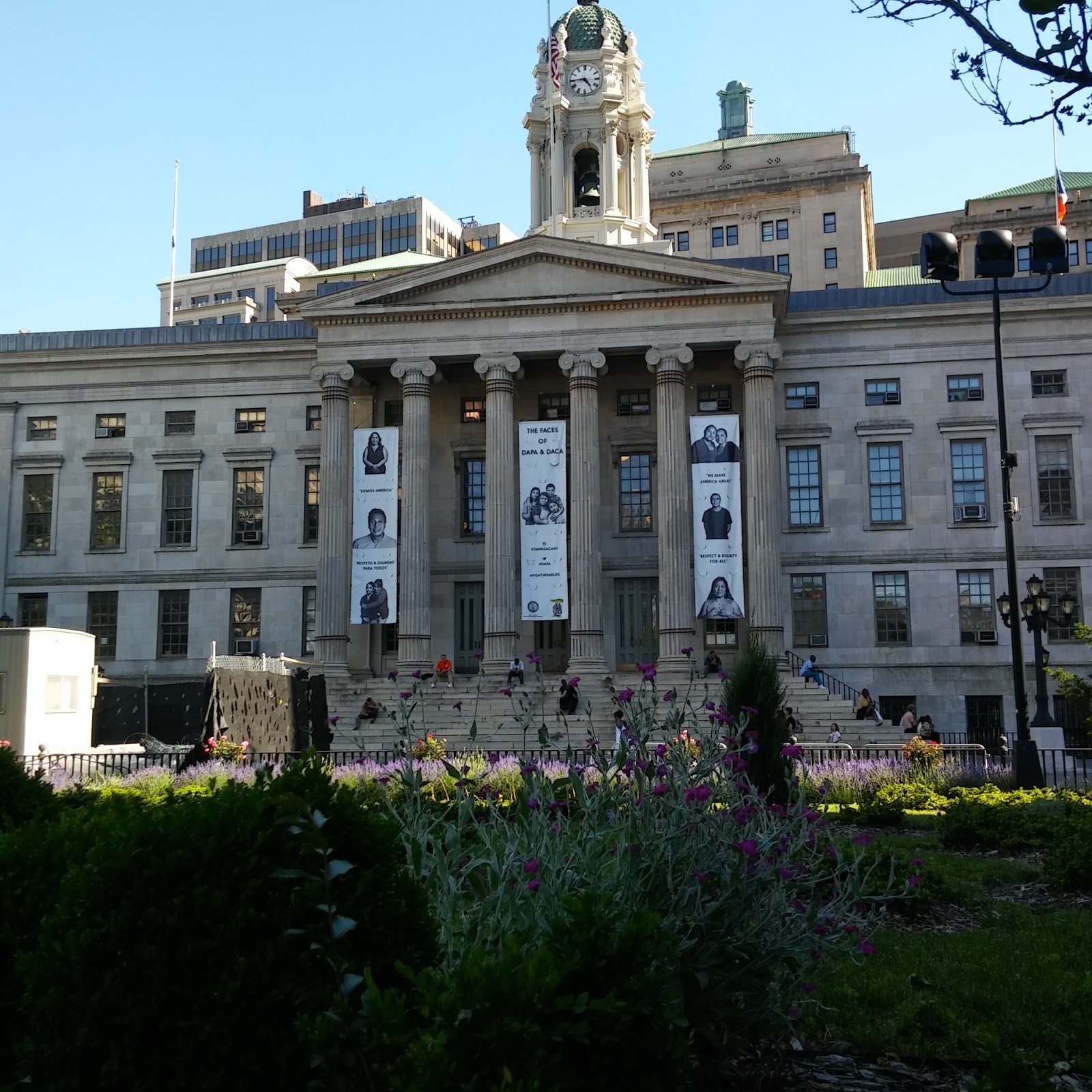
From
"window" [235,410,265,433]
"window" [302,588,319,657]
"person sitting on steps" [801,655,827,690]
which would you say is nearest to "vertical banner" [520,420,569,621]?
"person sitting on steps" [801,655,827,690]


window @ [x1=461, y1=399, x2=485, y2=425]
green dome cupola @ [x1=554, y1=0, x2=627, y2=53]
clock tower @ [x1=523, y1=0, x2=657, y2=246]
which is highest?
green dome cupola @ [x1=554, y1=0, x2=627, y2=53]

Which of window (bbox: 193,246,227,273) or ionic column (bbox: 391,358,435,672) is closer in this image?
ionic column (bbox: 391,358,435,672)

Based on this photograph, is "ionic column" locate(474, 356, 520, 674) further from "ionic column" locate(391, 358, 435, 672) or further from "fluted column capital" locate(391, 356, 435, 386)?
"ionic column" locate(391, 358, 435, 672)

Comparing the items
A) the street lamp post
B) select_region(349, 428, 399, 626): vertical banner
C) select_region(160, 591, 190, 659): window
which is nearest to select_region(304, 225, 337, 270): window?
select_region(160, 591, 190, 659): window

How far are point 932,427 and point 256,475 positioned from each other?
27993mm

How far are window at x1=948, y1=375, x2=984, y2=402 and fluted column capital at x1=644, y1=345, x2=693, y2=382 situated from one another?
36.6 ft

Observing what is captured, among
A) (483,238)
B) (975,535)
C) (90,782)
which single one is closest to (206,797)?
(90,782)

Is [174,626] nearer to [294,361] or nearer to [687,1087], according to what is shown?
[294,361]

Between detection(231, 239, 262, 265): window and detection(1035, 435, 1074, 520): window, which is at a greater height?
detection(231, 239, 262, 265): window

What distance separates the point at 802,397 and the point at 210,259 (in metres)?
116

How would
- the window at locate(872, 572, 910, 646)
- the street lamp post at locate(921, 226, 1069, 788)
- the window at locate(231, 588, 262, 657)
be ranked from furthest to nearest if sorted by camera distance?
the window at locate(231, 588, 262, 657)
the window at locate(872, 572, 910, 646)
the street lamp post at locate(921, 226, 1069, 788)

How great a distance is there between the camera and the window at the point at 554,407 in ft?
166

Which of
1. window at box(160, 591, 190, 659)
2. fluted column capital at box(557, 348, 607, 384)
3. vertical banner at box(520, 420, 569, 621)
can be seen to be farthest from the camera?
window at box(160, 591, 190, 659)

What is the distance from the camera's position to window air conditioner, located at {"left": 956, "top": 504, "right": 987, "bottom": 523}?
1902 inches
